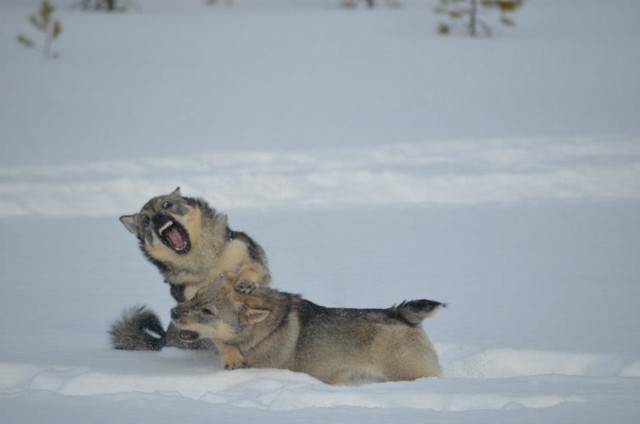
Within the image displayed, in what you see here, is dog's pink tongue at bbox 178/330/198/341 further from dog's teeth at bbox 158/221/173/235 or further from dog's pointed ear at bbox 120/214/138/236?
dog's pointed ear at bbox 120/214/138/236

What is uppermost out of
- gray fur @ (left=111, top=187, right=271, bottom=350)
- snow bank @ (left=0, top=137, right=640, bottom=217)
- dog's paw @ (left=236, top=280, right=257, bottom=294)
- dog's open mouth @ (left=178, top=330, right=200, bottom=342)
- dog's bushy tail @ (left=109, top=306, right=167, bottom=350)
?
snow bank @ (left=0, top=137, right=640, bottom=217)

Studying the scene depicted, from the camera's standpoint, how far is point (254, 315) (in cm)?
681

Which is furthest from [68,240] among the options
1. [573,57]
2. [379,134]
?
[573,57]

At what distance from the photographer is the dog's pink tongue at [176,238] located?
A: 759 cm

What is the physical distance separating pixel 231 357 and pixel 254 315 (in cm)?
32

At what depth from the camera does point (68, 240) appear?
11.7m

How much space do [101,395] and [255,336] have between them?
1133mm

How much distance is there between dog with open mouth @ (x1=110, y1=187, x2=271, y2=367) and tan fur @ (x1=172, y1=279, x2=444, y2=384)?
1.64 feet

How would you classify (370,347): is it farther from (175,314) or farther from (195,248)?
(195,248)

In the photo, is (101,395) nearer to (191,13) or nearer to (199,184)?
(199,184)

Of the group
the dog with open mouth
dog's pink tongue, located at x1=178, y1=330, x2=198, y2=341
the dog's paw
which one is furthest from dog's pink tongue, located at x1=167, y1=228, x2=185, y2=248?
dog's pink tongue, located at x1=178, y1=330, x2=198, y2=341

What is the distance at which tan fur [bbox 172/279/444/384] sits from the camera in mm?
6605

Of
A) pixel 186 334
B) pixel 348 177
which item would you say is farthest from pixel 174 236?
pixel 348 177

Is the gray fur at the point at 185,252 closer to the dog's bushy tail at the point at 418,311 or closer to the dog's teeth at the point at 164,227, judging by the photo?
the dog's teeth at the point at 164,227
